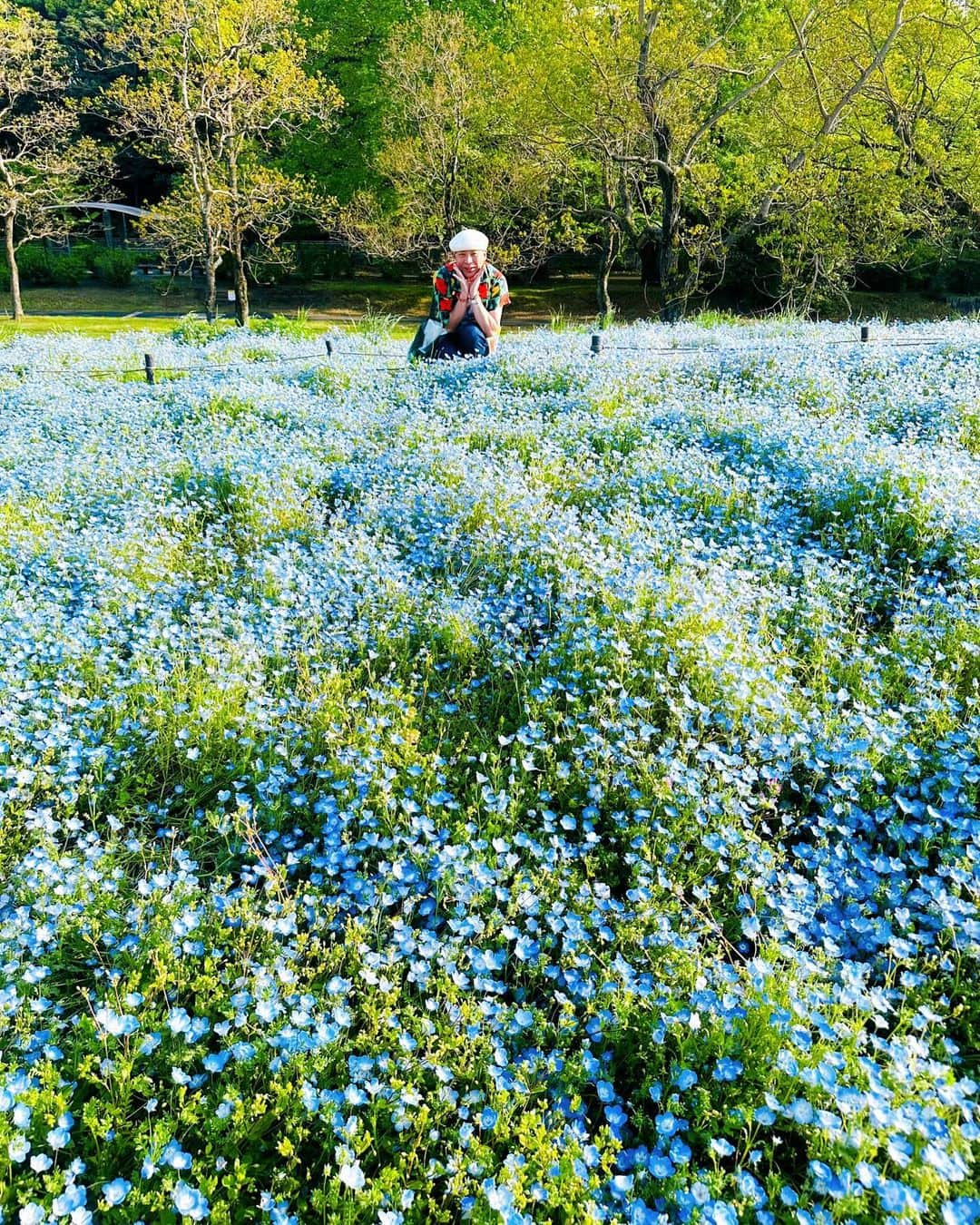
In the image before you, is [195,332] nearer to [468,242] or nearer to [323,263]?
[468,242]

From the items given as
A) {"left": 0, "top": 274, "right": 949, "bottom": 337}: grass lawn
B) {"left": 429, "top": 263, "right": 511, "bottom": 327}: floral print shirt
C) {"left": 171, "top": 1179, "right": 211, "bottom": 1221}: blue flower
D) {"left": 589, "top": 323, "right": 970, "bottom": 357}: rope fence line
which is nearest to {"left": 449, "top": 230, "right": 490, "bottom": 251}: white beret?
{"left": 429, "top": 263, "right": 511, "bottom": 327}: floral print shirt

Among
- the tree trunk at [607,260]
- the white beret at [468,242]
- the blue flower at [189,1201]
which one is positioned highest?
the tree trunk at [607,260]

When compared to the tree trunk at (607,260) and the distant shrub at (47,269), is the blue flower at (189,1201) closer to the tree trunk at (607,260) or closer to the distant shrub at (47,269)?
the tree trunk at (607,260)

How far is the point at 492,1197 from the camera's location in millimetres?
1960

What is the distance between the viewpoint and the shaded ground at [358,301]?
30766mm

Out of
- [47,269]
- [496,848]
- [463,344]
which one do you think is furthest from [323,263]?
[496,848]

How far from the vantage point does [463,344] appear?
11000 millimetres

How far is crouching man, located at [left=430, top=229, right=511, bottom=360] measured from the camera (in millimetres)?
9844

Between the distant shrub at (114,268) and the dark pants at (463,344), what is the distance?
3468 centimetres

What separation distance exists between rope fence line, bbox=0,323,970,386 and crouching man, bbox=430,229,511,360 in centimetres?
72

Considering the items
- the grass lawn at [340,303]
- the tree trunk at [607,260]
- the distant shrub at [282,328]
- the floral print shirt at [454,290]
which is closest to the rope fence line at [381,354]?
the floral print shirt at [454,290]

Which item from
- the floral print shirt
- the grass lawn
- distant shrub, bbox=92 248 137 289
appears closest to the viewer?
the floral print shirt

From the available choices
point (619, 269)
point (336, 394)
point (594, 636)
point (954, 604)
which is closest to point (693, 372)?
point (336, 394)

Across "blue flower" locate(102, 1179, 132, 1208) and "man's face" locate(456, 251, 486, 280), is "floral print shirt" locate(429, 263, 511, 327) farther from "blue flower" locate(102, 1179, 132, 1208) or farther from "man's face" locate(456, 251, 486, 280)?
"blue flower" locate(102, 1179, 132, 1208)
